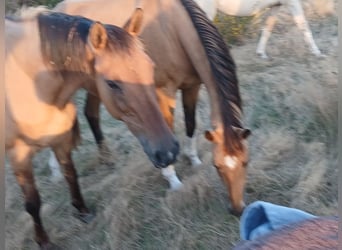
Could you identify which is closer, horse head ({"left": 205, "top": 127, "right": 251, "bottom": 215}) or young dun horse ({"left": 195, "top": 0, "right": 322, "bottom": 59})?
horse head ({"left": 205, "top": 127, "right": 251, "bottom": 215})

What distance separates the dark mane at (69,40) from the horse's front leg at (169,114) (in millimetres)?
729

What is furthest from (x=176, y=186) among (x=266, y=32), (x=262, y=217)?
(x=266, y=32)

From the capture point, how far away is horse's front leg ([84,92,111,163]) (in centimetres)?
341

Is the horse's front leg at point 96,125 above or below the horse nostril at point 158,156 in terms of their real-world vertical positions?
below

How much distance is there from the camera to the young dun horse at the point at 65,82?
7.14 ft

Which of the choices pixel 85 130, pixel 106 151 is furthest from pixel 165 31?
pixel 85 130

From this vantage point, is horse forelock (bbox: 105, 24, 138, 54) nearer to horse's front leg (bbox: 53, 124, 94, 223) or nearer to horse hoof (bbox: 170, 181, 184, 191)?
horse's front leg (bbox: 53, 124, 94, 223)

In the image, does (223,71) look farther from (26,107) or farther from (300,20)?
(300,20)

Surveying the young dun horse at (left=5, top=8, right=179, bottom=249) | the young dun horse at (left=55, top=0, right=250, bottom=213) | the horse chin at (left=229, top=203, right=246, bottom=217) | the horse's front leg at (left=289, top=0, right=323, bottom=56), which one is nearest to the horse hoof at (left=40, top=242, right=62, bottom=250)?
the young dun horse at (left=5, top=8, right=179, bottom=249)

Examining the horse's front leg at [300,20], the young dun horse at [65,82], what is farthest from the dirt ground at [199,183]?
the horse's front leg at [300,20]

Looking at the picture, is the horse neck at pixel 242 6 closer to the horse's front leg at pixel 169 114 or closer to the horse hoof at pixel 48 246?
the horse's front leg at pixel 169 114

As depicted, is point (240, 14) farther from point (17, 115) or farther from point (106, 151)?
point (17, 115)

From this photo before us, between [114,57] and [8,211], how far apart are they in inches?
51.9

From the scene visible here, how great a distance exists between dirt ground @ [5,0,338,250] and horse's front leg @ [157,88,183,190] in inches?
2.1
